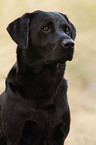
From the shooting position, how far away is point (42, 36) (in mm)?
3785

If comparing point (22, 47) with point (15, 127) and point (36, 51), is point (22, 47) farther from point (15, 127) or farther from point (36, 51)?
point (15, 127)

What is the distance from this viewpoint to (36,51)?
381 cm

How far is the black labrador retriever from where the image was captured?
3.79m

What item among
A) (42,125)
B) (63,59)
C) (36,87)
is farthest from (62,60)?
(42,125)

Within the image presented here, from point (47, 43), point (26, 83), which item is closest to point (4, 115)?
point (26, 83)

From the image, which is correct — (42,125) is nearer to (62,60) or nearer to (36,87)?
(36,87)

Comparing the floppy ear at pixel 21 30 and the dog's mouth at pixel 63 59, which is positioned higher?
the floppy ear at pixel 21 30

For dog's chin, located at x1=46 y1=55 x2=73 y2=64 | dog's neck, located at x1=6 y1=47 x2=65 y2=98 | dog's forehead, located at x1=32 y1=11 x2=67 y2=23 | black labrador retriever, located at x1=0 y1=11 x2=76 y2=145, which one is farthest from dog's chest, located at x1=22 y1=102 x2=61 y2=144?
dog's forehead, located at x1=32 y1=11 x2=67 y2=23

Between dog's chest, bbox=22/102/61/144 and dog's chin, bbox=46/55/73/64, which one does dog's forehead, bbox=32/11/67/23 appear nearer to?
dog's chin, bbox=46/55/73/64

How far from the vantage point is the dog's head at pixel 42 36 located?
12.0ft

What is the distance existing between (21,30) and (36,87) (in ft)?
2.14

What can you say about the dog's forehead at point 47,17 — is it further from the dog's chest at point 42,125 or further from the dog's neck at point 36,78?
the dog's chest at point 42,125

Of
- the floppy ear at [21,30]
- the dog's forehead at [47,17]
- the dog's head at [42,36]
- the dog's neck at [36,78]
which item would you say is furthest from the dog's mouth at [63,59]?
the dog's forehead at [47,17]

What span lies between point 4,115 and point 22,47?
774 mm
